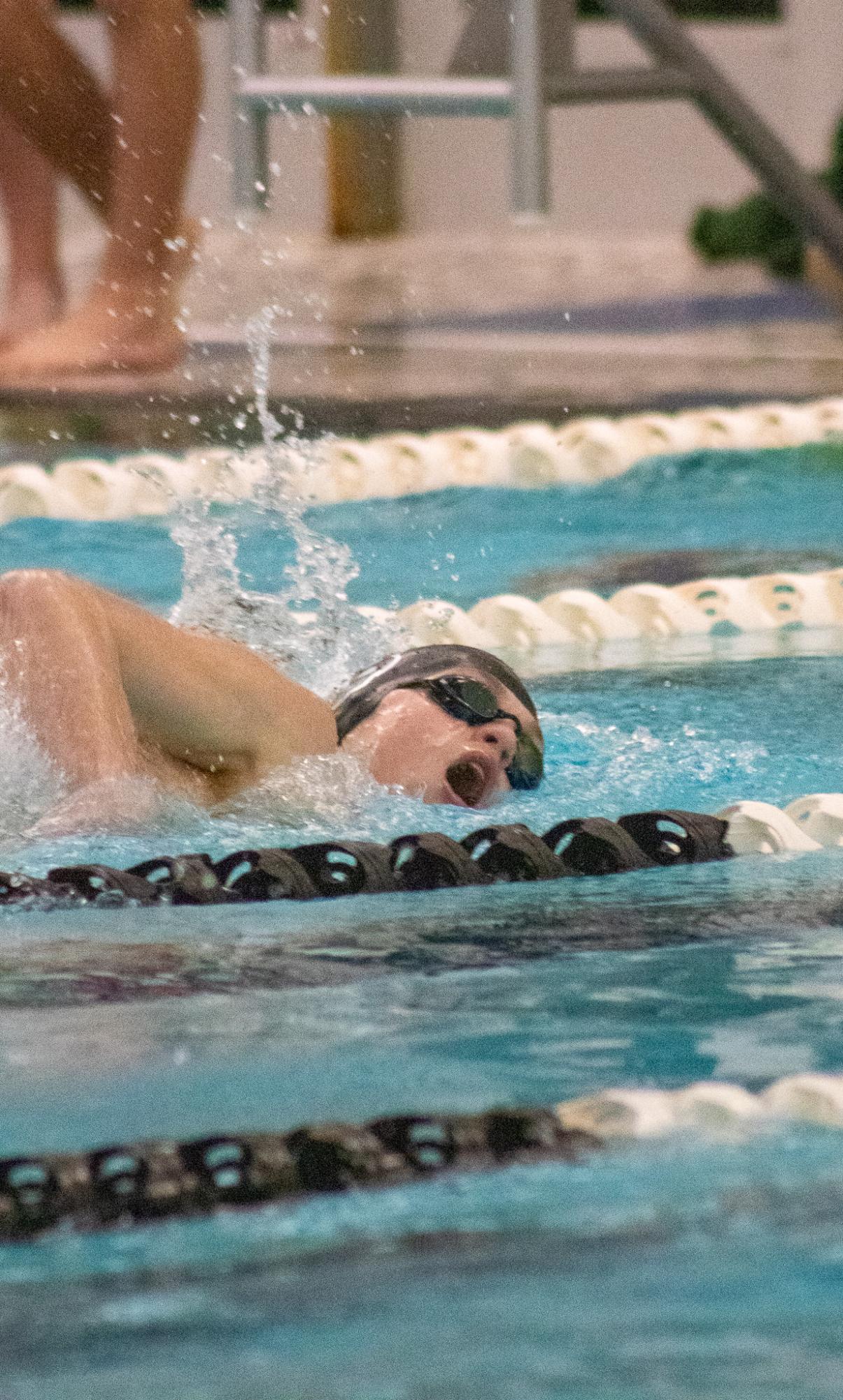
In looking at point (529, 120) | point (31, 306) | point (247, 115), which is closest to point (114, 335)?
point (31, 306)

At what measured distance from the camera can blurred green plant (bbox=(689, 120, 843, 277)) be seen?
352 inches

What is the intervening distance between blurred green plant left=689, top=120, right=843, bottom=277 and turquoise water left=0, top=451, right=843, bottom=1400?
6116 mm

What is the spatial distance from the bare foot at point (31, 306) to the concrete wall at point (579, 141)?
4.18 metres

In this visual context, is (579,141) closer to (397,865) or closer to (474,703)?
(474,703)

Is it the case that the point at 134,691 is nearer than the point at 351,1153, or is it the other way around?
the point at 351,1153

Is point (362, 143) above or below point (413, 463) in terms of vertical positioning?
above

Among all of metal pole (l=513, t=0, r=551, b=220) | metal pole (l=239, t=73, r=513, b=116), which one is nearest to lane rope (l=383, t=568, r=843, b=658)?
metal pole (l=513, t=0, r=551, b=220)

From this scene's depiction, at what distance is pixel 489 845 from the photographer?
2.53m

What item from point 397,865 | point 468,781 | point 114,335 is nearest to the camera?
point 397,865

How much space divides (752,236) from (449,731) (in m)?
6.85

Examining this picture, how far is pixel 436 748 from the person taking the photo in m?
2.67

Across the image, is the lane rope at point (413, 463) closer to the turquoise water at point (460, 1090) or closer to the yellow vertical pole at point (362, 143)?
the turquoise water at point (460, 1090)

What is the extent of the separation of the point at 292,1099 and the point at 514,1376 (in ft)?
1.58

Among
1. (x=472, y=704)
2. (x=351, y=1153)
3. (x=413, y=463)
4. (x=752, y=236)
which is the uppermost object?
(x=752, y=236)
